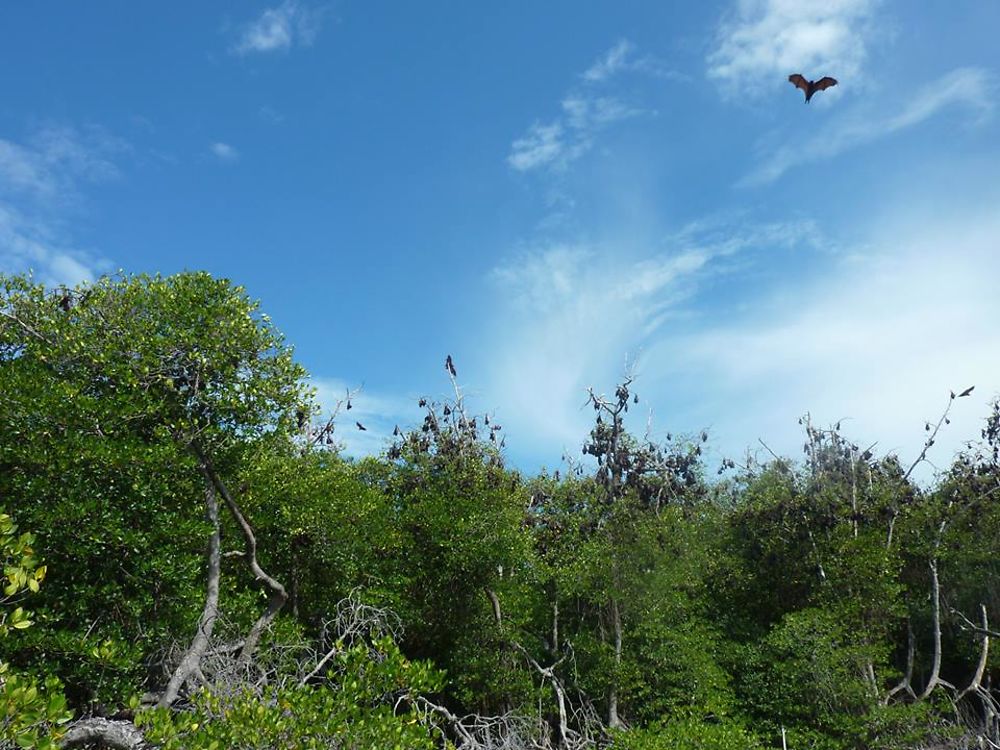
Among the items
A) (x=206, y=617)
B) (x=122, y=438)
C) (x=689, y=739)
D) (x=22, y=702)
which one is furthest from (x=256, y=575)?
(x=689, y=739)

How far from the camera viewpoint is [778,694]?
48.5 ft

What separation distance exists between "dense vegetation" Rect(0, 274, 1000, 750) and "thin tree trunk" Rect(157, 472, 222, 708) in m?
0.04

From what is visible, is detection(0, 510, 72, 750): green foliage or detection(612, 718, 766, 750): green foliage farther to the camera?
detection(612, 718, 766, 750): green foliage

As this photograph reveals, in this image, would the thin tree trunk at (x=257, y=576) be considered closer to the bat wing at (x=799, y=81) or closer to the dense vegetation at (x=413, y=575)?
the dense vegetation at (x=413, y=575)

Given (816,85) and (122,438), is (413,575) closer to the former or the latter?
(122,438)

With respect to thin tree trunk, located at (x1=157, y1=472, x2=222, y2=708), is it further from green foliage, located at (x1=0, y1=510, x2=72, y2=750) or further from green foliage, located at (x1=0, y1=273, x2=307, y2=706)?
green foliage, located at (x1=0, y1=510, x2=72, y2=750)

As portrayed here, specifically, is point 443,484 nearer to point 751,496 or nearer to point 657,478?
point 657,478

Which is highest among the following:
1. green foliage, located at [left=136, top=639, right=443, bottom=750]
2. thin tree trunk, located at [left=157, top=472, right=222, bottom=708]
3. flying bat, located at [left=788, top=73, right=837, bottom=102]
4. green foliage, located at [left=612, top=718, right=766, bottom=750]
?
flying bat, located at [left=788, top=73, right=837, bottom=102]

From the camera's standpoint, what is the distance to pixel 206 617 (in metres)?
9.43

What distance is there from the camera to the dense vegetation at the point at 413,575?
800 centimetres

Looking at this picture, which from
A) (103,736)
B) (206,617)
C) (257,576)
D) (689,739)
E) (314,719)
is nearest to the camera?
(314,719)

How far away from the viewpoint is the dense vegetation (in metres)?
8.00

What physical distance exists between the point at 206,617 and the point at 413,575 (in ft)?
19.3

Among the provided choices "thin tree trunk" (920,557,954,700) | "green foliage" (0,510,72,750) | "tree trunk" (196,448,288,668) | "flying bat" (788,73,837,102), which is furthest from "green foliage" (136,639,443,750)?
"thin tree trunk" (920,557,954,700)
